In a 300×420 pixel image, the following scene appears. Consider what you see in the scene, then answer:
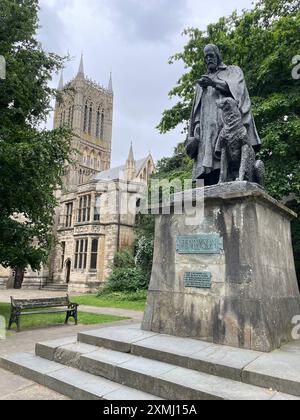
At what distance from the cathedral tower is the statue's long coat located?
194ft

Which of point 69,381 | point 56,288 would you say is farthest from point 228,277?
point 56,288

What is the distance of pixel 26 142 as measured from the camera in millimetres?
11008

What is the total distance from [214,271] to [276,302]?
1014mm

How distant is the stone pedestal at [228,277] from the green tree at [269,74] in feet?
23.6

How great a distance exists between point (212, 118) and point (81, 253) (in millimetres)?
28554

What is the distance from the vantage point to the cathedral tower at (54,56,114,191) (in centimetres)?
6769

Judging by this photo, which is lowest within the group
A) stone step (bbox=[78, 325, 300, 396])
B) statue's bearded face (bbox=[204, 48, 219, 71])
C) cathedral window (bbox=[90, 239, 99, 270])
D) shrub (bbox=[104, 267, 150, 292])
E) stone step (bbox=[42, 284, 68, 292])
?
stone step (bbox=[42, 284, 68, 292])

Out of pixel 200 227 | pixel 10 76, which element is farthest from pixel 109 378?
pixel 10 76

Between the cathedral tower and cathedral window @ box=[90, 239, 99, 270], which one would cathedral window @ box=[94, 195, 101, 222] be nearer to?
cathedral window @ box=[90, 239, 99, 270]

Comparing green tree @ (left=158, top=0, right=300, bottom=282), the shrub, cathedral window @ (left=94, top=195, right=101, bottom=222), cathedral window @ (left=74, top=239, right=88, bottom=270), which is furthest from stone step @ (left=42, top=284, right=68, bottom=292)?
green tree @ (left=158, top=0, right=300, bottom=282)

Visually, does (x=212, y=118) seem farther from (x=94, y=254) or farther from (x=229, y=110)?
(x=94, y=254)

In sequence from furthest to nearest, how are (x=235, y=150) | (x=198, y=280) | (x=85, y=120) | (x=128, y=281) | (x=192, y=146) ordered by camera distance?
(x=85, y=120) < (x=128, y=281) < (x=192, y=146) < (x=235, y=150) < (x=198, y=280)

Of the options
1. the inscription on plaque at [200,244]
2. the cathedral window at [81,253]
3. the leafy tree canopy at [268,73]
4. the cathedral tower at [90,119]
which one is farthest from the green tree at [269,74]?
the cathedral tower at [90,119]
